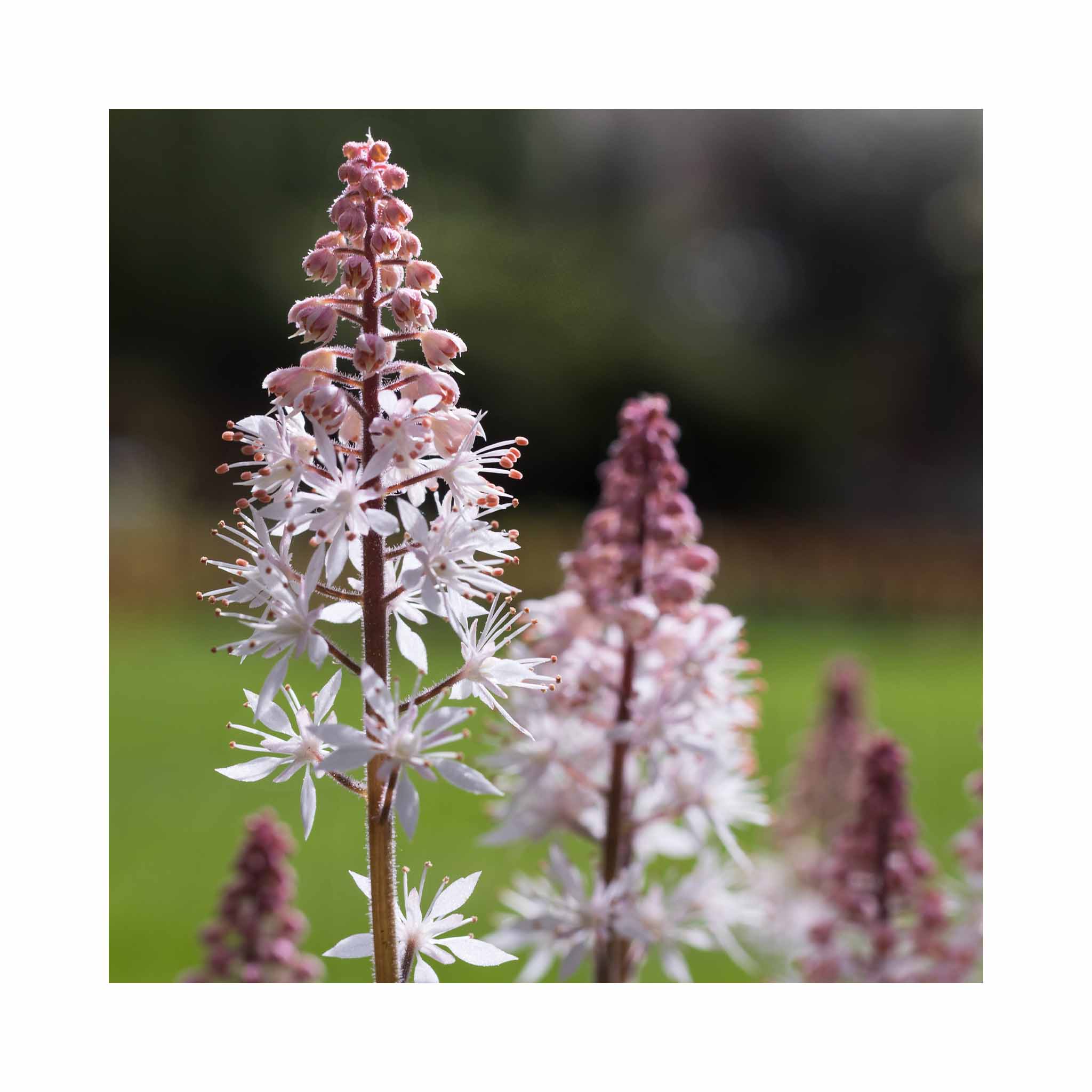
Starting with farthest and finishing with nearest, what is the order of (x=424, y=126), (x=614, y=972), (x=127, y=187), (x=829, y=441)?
(x=829, y=441), (x=127, y=187), (x=424, y=126), (x=614, y=972)

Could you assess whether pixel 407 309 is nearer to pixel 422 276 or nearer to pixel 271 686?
pixel 422 276

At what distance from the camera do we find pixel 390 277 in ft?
4.19

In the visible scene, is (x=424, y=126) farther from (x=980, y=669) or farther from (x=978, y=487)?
(x=980, y=669)

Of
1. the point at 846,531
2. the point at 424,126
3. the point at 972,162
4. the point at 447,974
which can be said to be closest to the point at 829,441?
the point at 846,531

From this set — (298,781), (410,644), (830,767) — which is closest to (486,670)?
(410,644)

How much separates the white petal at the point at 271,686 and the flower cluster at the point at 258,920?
0.68m

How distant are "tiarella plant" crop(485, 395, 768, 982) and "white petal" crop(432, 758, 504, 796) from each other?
1.59ft

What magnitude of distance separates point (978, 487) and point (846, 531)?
196 cm

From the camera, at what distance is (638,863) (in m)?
1.75

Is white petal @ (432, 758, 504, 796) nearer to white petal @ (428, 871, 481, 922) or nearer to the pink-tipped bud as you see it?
white petal @ (428, 871, 481, 922)

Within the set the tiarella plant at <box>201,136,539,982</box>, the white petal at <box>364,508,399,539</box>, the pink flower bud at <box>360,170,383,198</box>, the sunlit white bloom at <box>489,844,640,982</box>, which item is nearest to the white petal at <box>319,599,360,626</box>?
the tiarella plant at <box>201,136,539,982</box>

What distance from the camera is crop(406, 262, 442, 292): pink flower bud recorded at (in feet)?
4.20

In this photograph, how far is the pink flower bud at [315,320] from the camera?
4.07 feet
